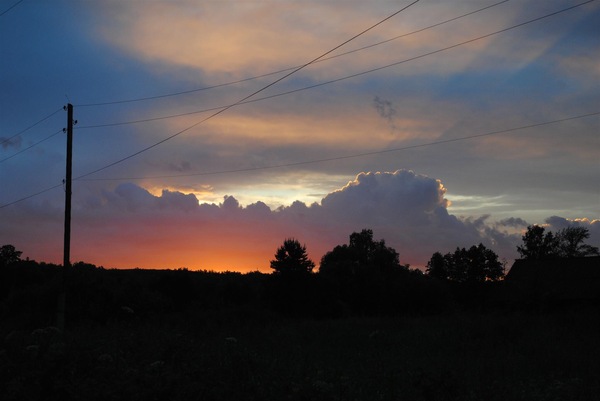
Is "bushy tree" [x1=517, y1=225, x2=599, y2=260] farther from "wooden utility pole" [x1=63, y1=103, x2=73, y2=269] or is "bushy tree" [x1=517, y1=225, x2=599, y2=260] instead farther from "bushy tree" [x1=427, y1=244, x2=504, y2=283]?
"wooden utility pole" [x1=63, y1=103, x2=73, y2=269]

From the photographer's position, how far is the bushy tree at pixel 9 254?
196ft

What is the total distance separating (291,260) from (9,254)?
101 ft

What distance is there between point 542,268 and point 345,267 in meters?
25.9

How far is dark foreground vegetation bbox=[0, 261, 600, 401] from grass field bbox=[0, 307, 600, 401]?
0.04 m

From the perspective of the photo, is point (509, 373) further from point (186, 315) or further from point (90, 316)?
point (90, 316)

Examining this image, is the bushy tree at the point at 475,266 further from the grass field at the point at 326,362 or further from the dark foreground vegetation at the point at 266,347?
the grass field at the point at 326,362

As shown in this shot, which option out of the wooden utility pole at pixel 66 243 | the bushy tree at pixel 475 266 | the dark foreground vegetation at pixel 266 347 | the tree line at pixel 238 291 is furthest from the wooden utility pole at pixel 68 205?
the bushy tree at pixel 475 266

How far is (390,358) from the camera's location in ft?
67.8

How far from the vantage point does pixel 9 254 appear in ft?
200

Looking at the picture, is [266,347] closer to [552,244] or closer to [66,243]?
[66,243]

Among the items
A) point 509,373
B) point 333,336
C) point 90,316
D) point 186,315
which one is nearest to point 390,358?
point 509,373

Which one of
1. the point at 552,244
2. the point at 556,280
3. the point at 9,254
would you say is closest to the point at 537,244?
the point at 552,244

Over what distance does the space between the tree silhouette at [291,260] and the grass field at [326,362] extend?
80.2 ft

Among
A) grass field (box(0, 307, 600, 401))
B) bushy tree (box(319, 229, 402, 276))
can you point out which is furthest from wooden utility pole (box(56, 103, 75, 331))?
bushy tree (box(319, 229, 402, 276))
